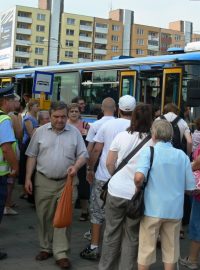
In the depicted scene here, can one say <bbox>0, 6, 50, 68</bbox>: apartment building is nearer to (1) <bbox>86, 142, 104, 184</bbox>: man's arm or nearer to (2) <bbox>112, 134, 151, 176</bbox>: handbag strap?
(1) <bbox>86, 142, 104, 184</bbox>: man's arm

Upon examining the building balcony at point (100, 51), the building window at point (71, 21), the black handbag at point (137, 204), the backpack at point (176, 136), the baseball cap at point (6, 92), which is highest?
the building window at point (71, 21)

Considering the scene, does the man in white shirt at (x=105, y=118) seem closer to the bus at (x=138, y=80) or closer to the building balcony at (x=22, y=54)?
the bus at (x=138, y=80)

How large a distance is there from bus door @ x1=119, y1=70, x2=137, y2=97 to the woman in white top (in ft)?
27.7

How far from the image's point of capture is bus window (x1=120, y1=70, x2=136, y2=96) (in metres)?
13.2

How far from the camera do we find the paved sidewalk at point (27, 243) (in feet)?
18.0

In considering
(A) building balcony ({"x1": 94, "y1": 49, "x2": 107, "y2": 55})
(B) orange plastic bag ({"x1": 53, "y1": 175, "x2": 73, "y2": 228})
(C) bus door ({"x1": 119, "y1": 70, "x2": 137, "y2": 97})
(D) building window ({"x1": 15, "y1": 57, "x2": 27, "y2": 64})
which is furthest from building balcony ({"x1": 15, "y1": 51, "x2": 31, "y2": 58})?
(B) orange plastic bag ({"x1": 53, "y1": 175, "x2": 73, "y2": 228})

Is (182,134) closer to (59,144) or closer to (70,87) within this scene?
(59,144)

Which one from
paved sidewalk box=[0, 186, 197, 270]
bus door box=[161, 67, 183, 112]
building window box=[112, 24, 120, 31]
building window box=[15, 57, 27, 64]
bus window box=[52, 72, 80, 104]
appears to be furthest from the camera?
building window box=[112, 24, 120, 31]

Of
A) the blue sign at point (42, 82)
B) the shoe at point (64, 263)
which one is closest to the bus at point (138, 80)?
the blue sign at point (42, 82)

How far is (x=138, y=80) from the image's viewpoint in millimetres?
13156

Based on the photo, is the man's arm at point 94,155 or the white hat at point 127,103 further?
the man's arm at point 94,155

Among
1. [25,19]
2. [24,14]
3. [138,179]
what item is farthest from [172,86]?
[24,14]

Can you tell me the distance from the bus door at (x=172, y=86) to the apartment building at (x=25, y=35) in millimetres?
93435

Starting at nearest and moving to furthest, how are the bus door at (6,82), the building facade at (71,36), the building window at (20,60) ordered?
the bus door at (6,82), the building window at (20,60), the building facade at (71,36)
